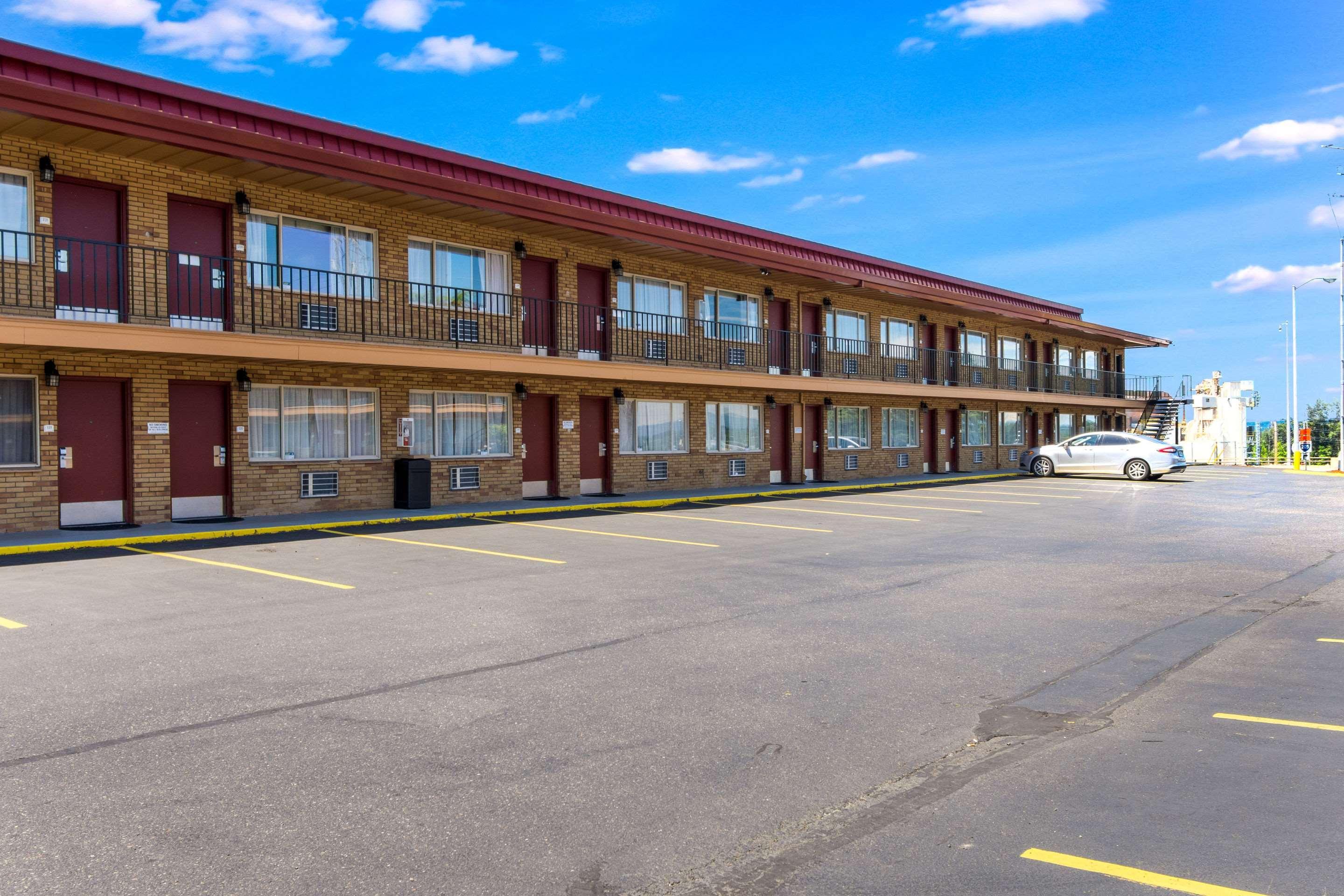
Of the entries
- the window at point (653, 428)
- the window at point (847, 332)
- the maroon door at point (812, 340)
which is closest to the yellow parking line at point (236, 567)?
the window at point (653, 428)

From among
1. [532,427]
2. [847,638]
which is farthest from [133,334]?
[847,638]

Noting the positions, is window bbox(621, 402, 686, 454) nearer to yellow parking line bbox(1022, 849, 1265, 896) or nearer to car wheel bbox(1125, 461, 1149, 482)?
car wheel bbox(1125, 461, 1149, 482)

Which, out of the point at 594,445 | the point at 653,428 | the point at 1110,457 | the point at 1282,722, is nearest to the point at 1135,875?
the point at 1282,722

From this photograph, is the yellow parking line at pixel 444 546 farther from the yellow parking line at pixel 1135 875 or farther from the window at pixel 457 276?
the yellow parking line at pixel 1135 875

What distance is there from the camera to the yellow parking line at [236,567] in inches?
392

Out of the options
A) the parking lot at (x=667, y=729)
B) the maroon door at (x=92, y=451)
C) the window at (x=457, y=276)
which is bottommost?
the parking lot at (x=667, y=729)

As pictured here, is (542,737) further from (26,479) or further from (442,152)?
(442,152)

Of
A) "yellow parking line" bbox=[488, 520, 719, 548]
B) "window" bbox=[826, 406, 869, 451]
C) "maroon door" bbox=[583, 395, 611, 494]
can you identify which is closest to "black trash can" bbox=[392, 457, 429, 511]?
"yellow parking line" bbox=[488, 520, 719, 548]

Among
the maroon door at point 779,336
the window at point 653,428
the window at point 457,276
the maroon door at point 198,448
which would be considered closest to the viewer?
the maroon door at point 198,448

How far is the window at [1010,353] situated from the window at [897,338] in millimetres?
5848

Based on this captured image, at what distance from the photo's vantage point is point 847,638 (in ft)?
24.9

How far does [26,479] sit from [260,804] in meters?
12.9

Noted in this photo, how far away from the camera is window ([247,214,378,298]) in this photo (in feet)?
55.1

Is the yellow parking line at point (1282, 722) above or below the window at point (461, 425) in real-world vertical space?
below
